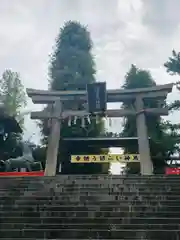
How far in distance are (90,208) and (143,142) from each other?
261 inches

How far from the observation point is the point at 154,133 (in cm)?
2183

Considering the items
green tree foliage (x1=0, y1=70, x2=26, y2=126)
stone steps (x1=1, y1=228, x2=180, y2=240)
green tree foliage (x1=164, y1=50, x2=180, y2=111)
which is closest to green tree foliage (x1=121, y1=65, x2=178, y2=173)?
green tree foliage (x1=164, y1=50, x2=180, y2=111)

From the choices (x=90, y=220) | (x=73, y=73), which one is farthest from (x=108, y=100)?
(x=90, y=220)

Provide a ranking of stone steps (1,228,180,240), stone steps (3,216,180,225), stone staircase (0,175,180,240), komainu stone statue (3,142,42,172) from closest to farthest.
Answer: stone steps (1,228,180,240)
stone staircase (0,175,180,240)
stone steps (3,216,180,225)
komainu stone statue (3,142,42,172)

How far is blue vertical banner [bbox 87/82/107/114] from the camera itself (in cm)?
1645

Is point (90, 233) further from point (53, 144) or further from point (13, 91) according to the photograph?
point (13, 91)

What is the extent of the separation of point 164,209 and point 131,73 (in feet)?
55.6

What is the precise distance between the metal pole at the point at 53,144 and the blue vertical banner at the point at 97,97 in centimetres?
152

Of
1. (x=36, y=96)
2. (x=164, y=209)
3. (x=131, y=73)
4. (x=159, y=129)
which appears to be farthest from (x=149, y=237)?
(x=131, y=73)

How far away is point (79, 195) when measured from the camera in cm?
987

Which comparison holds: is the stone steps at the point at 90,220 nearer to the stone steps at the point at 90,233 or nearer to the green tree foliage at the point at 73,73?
the stone steps at the point at 90,233

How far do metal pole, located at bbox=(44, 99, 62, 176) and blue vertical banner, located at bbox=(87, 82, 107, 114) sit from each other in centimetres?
152

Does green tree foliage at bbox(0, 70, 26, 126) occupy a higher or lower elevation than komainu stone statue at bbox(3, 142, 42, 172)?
higher

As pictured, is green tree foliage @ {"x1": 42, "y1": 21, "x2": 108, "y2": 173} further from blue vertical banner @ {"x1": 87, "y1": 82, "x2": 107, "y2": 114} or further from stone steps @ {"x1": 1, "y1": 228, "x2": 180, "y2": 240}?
stone steps @ {"x1": 1, "y1": 228, "x2": 180, "y2": 240}
